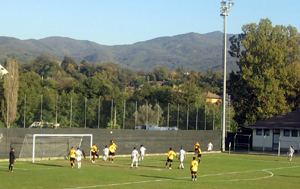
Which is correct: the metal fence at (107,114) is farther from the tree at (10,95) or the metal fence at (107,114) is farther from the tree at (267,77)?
the tree at (267,77)

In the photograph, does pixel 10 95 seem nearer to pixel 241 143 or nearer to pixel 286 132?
pixel 241 143

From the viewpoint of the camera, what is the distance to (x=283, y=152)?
50.9 meters

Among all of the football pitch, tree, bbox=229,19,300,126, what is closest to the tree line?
tree, bbox=229,19,300,126

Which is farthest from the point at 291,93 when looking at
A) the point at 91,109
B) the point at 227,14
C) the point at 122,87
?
the point at 122,87

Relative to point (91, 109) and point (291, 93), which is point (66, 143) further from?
point (291, 93)

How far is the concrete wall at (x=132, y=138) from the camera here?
110ft

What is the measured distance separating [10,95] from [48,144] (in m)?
16.3

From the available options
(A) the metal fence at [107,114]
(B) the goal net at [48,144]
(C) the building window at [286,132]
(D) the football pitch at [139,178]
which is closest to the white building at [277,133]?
(C) the building window at [286,132]

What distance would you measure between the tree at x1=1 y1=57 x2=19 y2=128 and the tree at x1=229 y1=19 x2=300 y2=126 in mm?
35559

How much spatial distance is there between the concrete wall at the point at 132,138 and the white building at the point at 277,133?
628 centimetres

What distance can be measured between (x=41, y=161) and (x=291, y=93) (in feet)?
154

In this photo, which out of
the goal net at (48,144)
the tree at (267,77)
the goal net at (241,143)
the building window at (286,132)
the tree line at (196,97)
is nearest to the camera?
the goal net at (48,144)

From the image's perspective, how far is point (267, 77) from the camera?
65312 millimetres

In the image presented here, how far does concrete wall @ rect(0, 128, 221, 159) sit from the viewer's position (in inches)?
1323
